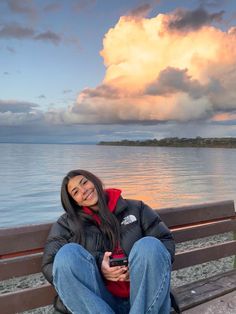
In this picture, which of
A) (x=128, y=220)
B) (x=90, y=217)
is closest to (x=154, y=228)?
(x=128, y=220)

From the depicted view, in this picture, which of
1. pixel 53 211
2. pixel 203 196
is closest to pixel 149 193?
pixel 203 196

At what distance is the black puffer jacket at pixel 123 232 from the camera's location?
3000 millimetres

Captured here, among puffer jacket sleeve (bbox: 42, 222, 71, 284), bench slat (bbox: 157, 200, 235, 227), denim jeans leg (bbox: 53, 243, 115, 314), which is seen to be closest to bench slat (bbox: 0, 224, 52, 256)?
puffer jacket sleeve (bbox: 42, 222, 71, 284)

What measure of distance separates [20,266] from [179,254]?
1.65 meters

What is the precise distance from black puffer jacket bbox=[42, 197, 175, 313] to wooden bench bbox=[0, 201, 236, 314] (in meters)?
0.29

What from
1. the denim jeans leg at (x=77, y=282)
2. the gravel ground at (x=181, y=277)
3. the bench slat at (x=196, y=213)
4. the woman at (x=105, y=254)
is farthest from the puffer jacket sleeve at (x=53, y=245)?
the gravel ground at (x=181, y=277)

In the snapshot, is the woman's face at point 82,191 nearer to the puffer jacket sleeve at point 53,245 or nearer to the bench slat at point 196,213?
the puffer jacket sleeve at point 53,245

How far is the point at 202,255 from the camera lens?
14.3 feet

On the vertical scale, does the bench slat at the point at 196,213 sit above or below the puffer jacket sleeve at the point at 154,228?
below

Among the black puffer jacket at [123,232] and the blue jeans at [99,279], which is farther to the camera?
the black puffer jacket at [123,232]

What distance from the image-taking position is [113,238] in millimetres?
3062

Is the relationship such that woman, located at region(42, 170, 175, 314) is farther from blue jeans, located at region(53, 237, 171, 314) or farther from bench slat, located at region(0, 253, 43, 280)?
bench slat, located at region(0, 253, 43, 280)

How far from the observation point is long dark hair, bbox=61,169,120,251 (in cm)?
305

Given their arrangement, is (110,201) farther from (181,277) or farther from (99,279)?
(181,277)
